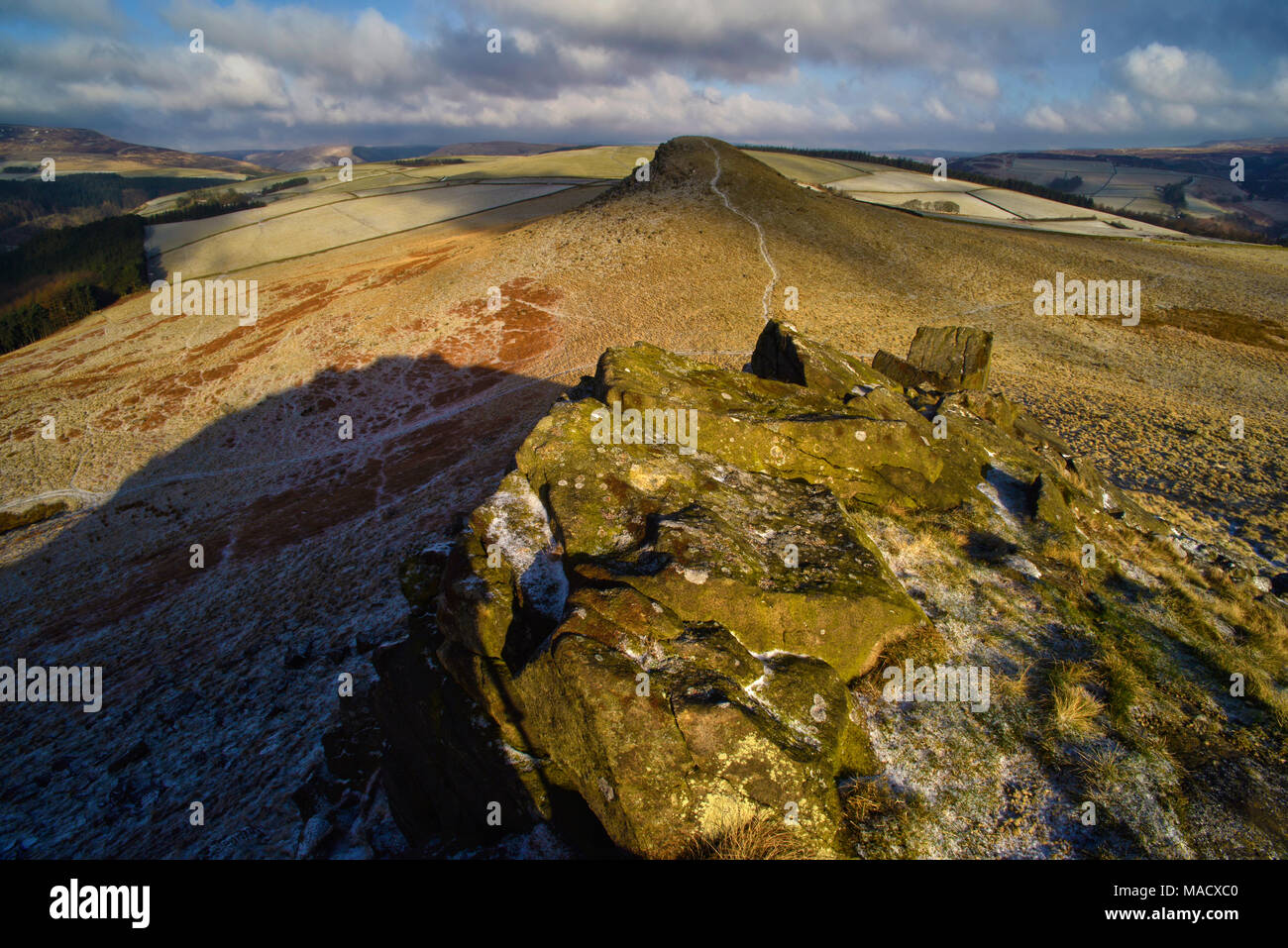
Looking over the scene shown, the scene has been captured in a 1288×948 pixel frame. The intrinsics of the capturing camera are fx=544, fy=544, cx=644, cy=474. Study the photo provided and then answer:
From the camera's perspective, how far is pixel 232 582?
60.3 feet

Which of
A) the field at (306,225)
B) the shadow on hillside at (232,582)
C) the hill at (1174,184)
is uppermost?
the hill at (1174,184)

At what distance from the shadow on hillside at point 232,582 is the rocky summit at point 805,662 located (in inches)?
191

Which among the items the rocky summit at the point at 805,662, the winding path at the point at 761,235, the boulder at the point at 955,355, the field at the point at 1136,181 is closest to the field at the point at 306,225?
the winding path at the point at 761,235

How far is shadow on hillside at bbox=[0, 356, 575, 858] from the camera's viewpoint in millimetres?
11102

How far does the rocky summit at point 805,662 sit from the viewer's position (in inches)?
249

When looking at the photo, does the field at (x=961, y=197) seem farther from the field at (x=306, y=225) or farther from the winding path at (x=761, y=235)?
the field at (x=306, y=225)

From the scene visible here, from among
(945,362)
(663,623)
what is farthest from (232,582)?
(945,362)

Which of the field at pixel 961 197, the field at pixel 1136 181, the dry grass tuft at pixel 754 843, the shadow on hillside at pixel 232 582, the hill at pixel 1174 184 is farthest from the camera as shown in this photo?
the field at pixel 1136 181

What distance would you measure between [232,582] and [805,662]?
63.6 feet

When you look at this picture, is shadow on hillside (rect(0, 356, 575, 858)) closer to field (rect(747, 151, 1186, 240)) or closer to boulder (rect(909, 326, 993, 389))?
boulder (rect(909, 326, 993, 389))

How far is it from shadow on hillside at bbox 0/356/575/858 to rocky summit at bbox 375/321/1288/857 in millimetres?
4841

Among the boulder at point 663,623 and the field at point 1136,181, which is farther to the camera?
the field at point 1136,181

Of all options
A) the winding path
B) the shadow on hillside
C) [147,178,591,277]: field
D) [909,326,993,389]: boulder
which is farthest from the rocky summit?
[147,178,591,277]: field
